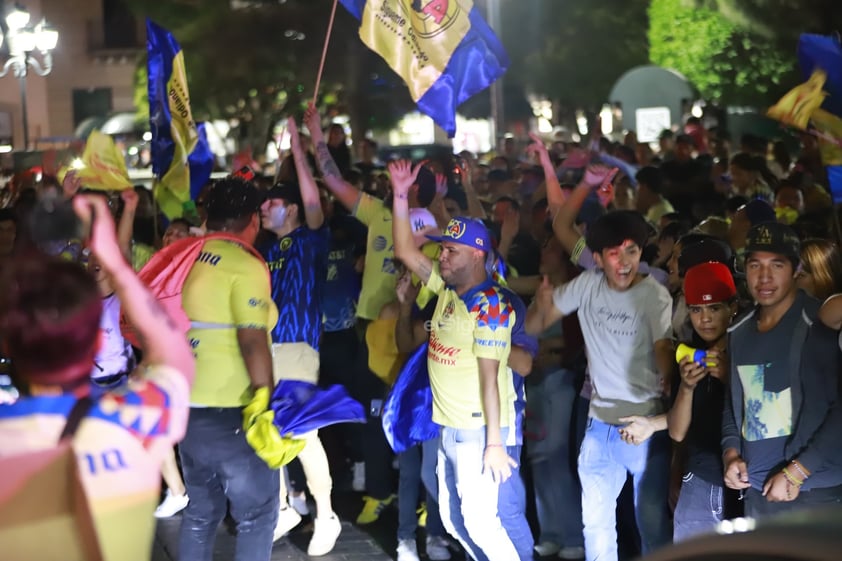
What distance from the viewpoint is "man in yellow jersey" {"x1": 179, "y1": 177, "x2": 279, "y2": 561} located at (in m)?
5.82

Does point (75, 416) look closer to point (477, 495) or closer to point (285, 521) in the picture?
point (477, 495)

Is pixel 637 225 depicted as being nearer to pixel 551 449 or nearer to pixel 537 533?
pixel 551 449

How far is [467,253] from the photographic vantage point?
6.23 m

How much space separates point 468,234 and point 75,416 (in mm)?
3029

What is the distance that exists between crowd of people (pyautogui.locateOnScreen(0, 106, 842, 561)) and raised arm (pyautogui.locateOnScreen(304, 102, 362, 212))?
2 cm

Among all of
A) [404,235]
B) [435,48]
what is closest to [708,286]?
[404,235]

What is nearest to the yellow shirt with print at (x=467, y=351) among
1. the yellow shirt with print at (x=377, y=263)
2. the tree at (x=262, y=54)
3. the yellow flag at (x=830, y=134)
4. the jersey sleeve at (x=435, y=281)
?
the jersey sleeve at (x=435, y=281)

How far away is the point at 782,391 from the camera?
5379 millimetres

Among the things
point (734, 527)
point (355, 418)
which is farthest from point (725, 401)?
point (734, 527)

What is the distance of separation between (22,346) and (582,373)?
4.55 m

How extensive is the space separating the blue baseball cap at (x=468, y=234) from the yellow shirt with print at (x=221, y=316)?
39.0 inches

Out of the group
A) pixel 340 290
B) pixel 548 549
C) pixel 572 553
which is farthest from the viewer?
pixel 340 290

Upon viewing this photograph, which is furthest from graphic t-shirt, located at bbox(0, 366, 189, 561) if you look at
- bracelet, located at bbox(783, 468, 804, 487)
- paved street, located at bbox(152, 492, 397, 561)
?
paved street, located at bbox(152, 492, 397, 561)

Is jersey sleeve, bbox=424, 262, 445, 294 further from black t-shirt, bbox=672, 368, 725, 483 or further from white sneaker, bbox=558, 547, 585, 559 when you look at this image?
white sneaker, bbox=558, 547, 585, 559
